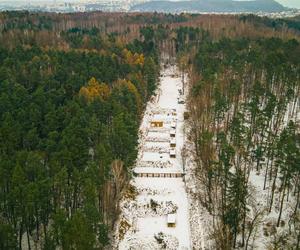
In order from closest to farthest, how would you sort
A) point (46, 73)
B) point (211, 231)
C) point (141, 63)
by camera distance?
Result: point (211, 231)
point (46, 73)
point (141, 63)

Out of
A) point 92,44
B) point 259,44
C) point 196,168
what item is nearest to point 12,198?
point 196,168

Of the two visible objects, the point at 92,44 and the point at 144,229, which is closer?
the point at 144,229

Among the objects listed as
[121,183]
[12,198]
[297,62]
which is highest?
[297,62]

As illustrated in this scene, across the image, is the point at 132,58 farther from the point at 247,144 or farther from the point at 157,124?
the point at 247,144

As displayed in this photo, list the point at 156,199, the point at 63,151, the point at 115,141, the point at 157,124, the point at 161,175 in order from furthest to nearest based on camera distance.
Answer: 1. the point at 157,124
2. the point at 161,175
3. the point at 115,141
4. the point at 156,199
5. the point at 63,151

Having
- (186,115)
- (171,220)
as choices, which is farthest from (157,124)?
(171,220)

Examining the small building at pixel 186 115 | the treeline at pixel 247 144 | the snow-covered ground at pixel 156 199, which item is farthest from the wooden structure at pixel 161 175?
the small building at pixel 186 115

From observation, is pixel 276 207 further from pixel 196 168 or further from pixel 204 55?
pixel 204 55

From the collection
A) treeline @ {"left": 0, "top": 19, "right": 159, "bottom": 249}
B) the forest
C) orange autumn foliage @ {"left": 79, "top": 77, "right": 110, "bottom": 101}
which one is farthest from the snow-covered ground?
orange autumn foliage @ {"left": 79, "top": 77, "right": 110, "bottom": 101}
